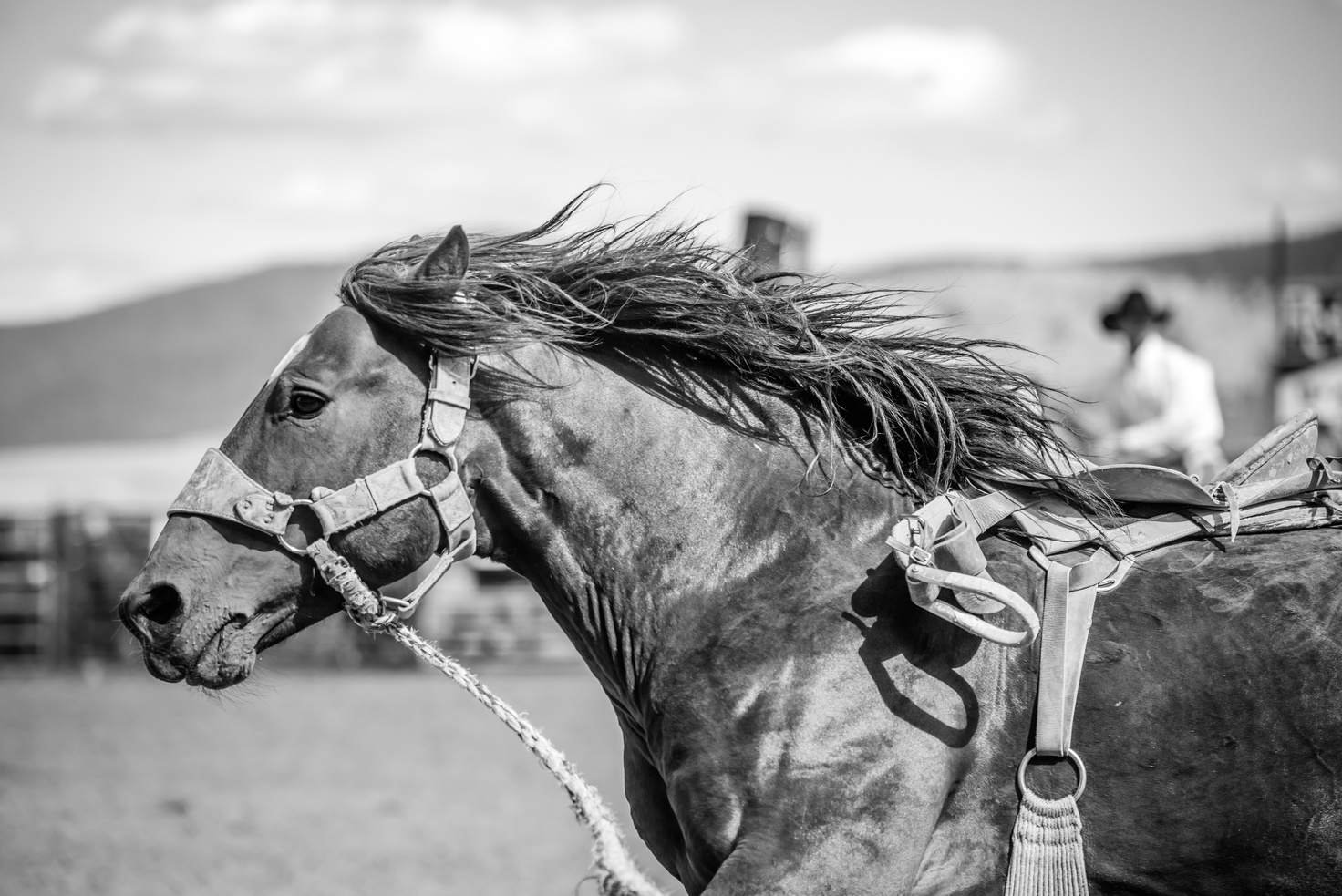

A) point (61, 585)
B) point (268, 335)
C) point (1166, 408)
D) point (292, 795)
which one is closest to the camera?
point (1166, 408)

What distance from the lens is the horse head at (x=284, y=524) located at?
103 inches

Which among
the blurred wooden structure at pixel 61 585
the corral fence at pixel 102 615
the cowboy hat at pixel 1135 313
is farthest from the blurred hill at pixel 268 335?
the cowboy hat at pixel 1135 313

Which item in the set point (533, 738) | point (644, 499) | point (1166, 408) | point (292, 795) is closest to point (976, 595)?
point (644, 499)

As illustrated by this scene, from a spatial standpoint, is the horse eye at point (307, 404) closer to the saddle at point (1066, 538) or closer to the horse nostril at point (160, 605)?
the horse nostril at point (160, 605)

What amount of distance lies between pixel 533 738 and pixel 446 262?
3.81 ft

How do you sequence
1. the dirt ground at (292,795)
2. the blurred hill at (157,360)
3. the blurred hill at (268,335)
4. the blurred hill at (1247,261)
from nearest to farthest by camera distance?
the dirt ground at (292,795), the blurred hill at (1247,261), the blurred hill at (268,335), the blurred hill at (157,360)

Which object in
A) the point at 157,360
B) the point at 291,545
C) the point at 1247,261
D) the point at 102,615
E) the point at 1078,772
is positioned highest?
the point at 291,545

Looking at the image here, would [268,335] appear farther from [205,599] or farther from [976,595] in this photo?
[976,595]

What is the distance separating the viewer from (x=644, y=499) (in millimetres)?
2711

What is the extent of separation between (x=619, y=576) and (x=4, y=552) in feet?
51.7

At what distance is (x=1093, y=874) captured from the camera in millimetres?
2439

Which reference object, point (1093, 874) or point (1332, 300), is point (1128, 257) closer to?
point (1332, 300)

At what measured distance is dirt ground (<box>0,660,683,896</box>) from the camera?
6.55 meters

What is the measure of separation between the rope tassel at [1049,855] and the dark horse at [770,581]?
0.06m
